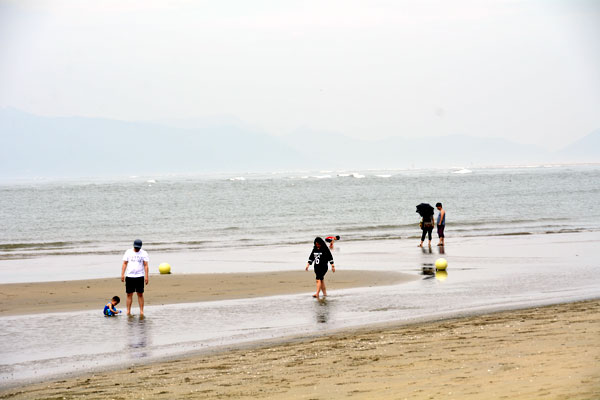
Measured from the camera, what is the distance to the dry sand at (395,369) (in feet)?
26.2

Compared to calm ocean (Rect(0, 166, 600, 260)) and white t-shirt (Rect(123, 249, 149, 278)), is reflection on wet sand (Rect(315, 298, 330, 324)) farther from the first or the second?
calm ocean (Rect(0, 166, 600, 260))

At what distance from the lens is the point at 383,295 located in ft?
57.0

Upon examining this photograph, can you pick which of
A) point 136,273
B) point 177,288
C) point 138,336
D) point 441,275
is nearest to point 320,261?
point 136,273

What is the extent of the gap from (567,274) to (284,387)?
13.3 m

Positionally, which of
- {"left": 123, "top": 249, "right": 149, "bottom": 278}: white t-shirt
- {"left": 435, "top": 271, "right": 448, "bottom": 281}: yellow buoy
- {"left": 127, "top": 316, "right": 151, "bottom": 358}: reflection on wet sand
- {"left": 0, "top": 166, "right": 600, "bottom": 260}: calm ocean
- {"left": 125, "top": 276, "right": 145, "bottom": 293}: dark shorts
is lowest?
{"left": 127, "top": 316, "right": 151, "bottom": 358}: reflection on wet sand

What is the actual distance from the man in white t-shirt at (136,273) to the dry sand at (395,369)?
485 cm

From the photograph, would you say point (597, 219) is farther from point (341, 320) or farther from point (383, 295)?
point (341, 320)

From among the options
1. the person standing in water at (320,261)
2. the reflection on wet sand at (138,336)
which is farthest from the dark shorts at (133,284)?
the person standing in water at (320,261)

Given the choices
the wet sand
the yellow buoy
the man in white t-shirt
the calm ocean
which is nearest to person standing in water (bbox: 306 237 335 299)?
the wet sand

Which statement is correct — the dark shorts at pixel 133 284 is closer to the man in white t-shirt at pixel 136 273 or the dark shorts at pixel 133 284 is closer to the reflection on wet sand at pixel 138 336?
the man in white t-shirt at pixel 136 273

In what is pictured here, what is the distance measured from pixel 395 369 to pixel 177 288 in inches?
443

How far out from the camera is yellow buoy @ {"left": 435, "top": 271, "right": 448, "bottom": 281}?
20073 millimetres

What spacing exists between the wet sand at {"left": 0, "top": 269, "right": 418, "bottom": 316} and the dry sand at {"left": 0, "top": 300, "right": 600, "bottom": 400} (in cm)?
671

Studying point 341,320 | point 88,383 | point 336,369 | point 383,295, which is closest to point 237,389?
point 336,369
